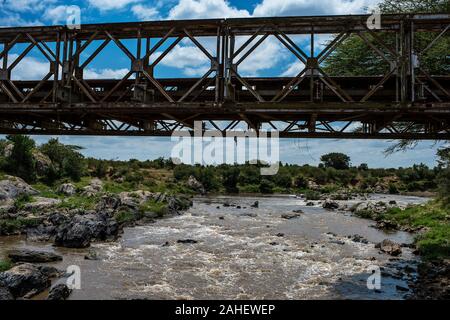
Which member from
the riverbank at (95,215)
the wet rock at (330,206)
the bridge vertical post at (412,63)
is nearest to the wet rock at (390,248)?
the riverbank at (95,215)

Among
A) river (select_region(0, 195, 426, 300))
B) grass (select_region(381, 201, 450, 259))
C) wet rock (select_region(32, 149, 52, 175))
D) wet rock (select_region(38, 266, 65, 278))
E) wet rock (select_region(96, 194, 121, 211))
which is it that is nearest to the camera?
river (select_region(0, 195, 426, 300))

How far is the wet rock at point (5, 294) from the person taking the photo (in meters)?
14.0

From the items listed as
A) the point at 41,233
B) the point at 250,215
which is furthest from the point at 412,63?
the point at 250,215

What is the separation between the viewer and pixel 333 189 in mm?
76875

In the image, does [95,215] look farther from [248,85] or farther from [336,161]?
[336,161]

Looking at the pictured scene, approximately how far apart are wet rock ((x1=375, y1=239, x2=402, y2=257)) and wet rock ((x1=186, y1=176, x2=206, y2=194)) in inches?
1682

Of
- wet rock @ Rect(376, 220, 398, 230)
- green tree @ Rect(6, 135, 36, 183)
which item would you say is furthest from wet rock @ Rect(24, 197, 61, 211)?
wet rock @ Rect(376, 220, 398, 230)

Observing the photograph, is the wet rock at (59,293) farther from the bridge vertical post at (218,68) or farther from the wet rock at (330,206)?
the wet rock at (330,206)

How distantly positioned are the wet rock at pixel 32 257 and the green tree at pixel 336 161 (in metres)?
95.4

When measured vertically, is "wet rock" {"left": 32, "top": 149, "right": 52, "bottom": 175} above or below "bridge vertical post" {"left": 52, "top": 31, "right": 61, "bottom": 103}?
below

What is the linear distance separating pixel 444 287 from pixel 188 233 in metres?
17.8

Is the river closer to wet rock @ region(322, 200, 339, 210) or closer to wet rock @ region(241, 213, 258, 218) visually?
wet rock @ region(241, 213, 258, 218)

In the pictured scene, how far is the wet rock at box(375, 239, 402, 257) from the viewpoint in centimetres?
2331
